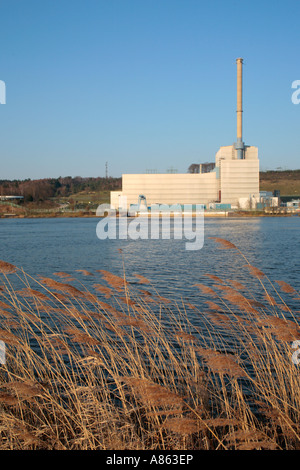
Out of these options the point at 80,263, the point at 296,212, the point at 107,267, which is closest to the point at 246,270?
the point at 107,267

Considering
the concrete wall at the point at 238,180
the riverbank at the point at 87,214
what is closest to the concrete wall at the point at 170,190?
the concrete wall at the point at 238,180

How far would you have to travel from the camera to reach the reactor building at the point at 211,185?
99250mm

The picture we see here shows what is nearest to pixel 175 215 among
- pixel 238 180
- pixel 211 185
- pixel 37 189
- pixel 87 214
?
pixel 211 185

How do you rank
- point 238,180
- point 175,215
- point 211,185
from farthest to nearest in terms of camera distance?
1. point 211,185
2. point 238,180
3. point 175,215

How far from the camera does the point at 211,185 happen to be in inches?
4060

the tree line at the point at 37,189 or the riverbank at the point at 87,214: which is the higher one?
the tree line at the point at 37,189

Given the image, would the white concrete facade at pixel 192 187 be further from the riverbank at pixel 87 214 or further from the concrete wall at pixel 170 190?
the riverbank at pixel 87 214

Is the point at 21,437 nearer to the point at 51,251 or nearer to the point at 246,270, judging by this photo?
the point at 246,270

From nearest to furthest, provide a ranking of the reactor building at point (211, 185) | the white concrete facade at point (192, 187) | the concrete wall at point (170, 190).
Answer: the reactor building at point (211, 185) → the white concrete facade at point (192, 187) → the concrete wall at point (170, 190)

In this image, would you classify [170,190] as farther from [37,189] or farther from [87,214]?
[37,189]

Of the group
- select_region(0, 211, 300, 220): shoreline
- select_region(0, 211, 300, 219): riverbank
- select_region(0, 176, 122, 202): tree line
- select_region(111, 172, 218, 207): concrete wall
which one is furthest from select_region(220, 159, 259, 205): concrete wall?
select_region(0, 176, 122, 202): tree line

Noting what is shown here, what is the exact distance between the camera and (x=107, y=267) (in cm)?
2295

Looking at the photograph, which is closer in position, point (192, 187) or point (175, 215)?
point (175, 215)

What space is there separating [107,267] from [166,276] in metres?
4.83
